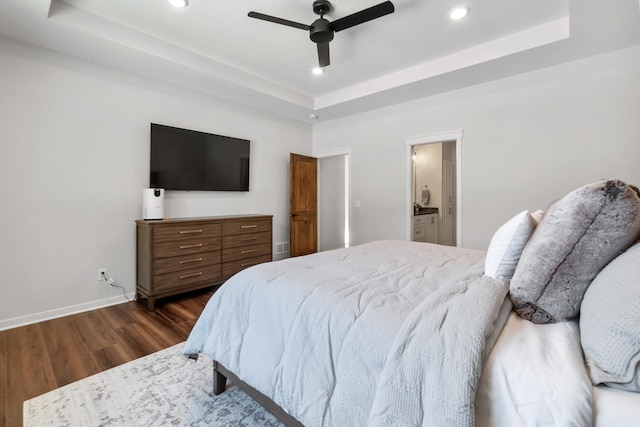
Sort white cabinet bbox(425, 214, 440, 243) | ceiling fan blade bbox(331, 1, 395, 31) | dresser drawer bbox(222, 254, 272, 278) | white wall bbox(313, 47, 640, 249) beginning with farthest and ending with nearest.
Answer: white cabinet bbox(425, 214, 440, 243), dresser drawer bbox(222, 254, 272, 278), white wall bbox(313, 47, 640, 249), ceiling fan blade bbox(331, 1, 395, 31)

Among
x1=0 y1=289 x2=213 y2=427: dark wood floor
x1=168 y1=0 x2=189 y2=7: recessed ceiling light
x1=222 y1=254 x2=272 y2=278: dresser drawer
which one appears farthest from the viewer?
x1=222 y1=254 x2=272 y2=278: dresser drawer

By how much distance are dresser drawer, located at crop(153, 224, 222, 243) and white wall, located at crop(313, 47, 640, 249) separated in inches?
99.2

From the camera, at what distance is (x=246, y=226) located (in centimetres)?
385

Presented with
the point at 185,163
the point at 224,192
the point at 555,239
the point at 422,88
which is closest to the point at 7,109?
the point at 185,163

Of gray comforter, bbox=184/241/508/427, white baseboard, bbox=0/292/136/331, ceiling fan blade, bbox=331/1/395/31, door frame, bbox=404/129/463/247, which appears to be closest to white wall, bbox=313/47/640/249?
door frame, bbox=404/129/463/247

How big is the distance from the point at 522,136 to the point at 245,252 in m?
3.69

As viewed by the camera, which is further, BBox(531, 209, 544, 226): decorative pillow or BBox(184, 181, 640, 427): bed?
BBox(531, 209, 544, 226): decorative pillow

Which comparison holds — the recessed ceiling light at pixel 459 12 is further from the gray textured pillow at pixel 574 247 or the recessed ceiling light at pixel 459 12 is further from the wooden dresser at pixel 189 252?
the wooden dresser at pixel 189 252

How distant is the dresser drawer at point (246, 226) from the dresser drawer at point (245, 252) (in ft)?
0.71

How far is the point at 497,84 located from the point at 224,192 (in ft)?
12.7

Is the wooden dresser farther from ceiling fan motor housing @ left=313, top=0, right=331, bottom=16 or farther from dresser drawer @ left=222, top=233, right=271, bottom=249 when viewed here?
ceiling fan motor housing @ left=313, top=0, right=331, bottom=16

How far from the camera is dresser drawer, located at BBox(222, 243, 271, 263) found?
3.65 metres

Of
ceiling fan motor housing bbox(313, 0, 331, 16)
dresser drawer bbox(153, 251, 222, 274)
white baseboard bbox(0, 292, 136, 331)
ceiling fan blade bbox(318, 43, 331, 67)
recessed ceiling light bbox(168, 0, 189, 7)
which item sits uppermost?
recessed ceiling light bbox(168, 0, 189, 7)

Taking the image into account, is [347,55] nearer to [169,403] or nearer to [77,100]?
[77,100]
